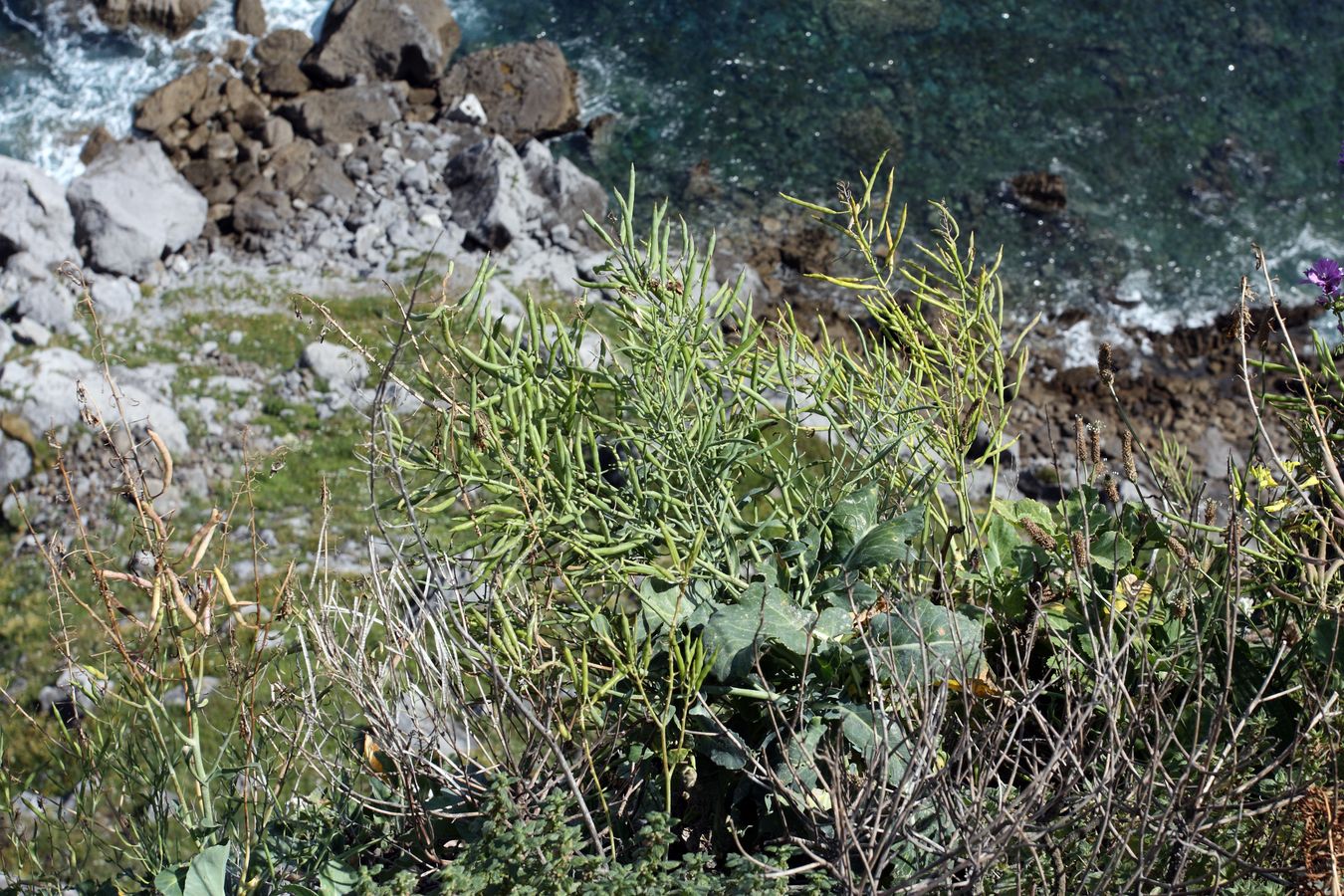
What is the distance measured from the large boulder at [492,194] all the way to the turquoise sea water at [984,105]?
1.06m

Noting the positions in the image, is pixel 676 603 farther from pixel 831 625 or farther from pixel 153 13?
pixel 153 13

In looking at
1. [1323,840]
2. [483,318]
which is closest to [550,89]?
[483,318]

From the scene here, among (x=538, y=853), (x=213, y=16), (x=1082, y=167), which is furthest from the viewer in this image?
(x=213, y=16)

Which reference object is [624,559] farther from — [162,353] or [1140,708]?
[162,353]

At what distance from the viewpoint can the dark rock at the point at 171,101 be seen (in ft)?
36.7

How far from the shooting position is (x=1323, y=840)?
196cm

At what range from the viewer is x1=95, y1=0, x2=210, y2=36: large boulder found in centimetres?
1231

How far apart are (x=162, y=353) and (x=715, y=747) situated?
7384 mm

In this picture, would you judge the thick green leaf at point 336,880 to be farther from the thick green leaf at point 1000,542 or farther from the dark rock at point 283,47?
the dark rock at point 283,47

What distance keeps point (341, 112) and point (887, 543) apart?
998 cm

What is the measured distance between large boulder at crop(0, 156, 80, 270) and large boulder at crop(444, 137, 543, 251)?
2.93 meters

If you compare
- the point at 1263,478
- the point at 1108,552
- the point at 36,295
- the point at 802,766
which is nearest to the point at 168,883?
the point at 802,766

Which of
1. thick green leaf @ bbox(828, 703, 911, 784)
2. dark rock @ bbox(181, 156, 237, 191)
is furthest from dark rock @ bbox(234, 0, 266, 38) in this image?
thick green leaf @ bbox(828, 703, 911, 784)

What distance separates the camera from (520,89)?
38.4ft
